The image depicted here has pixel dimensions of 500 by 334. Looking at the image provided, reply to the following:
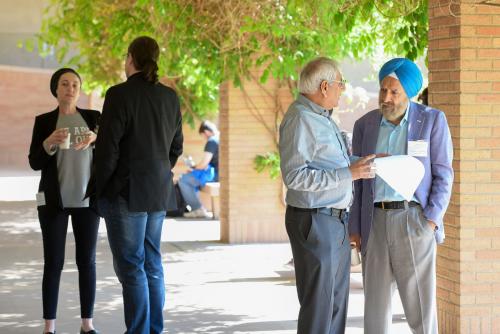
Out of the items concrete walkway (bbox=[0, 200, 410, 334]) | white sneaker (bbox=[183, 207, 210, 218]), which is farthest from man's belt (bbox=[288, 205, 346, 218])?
white sneaker (bbox=[183, 207, 210, 218])

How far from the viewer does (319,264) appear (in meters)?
5.14

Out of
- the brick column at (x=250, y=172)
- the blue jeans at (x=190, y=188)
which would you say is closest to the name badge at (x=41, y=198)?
the brick column at (x=250, y=172)

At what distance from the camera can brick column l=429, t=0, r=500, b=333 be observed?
624 cm

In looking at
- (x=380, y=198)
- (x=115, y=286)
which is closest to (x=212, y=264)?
(x=115, y=286)

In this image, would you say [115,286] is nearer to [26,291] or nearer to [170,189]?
[26,291]

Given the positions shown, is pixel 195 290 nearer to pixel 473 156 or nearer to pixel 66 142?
pixel 66 142

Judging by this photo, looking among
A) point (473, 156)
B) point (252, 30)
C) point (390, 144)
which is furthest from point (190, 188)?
point (390, 144)

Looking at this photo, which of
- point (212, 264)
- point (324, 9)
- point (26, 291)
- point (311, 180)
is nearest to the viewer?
point (311, 180)

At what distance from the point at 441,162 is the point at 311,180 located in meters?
0.76

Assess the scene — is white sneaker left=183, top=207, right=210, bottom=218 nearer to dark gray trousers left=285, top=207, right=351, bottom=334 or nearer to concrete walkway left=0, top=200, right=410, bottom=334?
concrete walkway left=0, top=200, right=410, bottom=334

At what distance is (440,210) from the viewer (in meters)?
5.23

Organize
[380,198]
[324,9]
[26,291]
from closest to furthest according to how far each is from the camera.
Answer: [380,198] → [324,9] → [26,291]

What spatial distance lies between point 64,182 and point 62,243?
0.40 m

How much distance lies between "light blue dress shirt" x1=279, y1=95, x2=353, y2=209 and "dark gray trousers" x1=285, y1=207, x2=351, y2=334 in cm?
10
